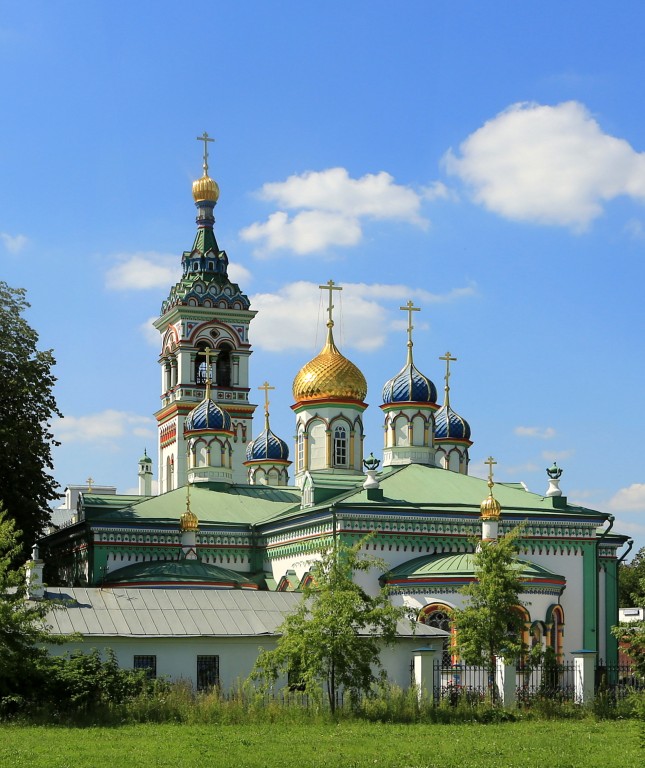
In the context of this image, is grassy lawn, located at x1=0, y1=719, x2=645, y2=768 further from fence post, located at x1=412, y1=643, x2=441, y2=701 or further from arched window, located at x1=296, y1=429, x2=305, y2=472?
arched window, located at x1=296, y1=429, x2=305, y2=472

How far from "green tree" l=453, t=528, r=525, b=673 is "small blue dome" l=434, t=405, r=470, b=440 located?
2219cm

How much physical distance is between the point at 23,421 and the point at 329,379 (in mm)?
11505

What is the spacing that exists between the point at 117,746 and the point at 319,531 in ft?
57.9

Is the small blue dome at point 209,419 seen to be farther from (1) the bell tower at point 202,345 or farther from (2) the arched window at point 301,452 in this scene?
(1) the bell tower at point 202,345

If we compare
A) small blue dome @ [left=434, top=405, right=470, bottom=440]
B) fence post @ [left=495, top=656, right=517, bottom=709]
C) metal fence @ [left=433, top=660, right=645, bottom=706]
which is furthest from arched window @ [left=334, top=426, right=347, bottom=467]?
fence post @ [left=495, top=656, right=517, bottom=709]

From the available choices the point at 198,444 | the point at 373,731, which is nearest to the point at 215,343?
the point at 198,444

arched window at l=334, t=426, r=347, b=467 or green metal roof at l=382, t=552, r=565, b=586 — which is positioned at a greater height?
arched window at l=334, t=426, r=347, b=467

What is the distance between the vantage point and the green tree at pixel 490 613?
28172 millimetres

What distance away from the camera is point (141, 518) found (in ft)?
135

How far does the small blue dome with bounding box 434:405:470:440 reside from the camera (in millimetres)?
51281

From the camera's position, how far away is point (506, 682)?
27359 millimetres

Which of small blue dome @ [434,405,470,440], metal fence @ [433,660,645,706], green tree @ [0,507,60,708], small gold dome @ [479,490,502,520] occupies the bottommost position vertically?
metal fence @ [433,660,645,706]

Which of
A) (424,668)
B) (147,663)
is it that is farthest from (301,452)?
(424,668)

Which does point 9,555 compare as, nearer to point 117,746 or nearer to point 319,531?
point 117,746
